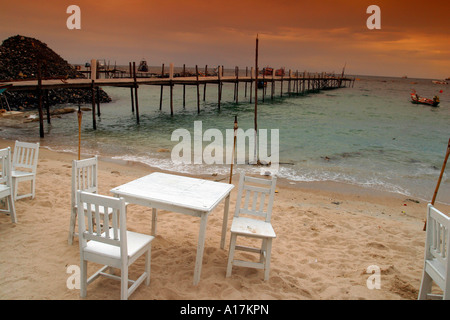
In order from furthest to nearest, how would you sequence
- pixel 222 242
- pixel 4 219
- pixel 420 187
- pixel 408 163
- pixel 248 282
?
pixel 408 163, pixel 420 187, pixel 4 219, pixel 222 242, pixel 248 282

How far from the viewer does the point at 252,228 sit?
3514mm

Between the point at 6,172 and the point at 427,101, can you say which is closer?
the point at 6,172

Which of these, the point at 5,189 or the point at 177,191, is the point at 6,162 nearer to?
the point at 5,189

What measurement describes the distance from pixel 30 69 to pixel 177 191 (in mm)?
27495

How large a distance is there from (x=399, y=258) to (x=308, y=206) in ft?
8.16

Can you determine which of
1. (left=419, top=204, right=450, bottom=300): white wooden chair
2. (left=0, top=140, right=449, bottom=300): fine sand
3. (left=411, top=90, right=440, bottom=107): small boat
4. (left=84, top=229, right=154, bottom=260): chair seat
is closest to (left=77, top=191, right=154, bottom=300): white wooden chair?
(left=84, top=229, right=154, bottom=260): chair seat

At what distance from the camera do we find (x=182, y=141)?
582 inches

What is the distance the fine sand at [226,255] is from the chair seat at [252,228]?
1.78 ft

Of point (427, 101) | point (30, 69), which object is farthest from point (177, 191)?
point (427, 101)

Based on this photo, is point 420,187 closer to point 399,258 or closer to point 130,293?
point 399,258

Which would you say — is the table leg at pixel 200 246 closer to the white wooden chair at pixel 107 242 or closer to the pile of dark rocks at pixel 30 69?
the white wooden chair at pixel 107 242

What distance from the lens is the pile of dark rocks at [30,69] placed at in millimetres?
22078
